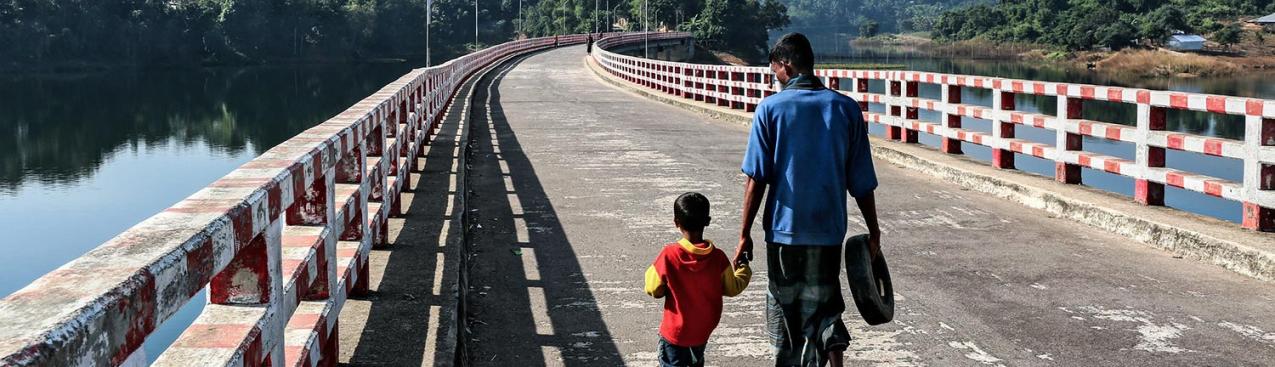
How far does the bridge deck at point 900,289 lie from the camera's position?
6617mm

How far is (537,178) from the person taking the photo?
1452 centimetres

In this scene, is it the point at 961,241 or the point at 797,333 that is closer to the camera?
the point at 797,333

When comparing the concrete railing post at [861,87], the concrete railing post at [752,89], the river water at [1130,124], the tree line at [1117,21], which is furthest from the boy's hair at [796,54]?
the tree line at [1117,21]

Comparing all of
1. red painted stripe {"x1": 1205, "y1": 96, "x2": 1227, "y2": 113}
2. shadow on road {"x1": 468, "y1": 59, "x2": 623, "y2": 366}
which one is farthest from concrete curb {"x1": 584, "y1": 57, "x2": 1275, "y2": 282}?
shadow on road {"x1": 468, "y1": 59, "x2": 623, "y2": 366}

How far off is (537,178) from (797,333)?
368 inches

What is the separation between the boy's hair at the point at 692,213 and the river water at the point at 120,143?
1109 cm

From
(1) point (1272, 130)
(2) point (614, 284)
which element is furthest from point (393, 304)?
(1) point (1272, 130)

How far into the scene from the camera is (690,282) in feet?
16.3

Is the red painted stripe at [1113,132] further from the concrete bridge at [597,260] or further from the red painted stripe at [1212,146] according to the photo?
the red painted stripe at [1212,146]

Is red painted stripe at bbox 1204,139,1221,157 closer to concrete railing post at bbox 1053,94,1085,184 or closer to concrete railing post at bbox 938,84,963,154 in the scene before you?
concrete railing post at bbox 1053,94,1085,184

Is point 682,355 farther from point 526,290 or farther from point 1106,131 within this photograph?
point 1106,131

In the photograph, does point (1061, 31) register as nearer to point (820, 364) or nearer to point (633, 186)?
point (633, 186)

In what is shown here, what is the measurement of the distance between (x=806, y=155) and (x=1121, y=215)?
5642 mm

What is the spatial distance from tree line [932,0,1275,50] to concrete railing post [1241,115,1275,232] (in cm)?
8704
